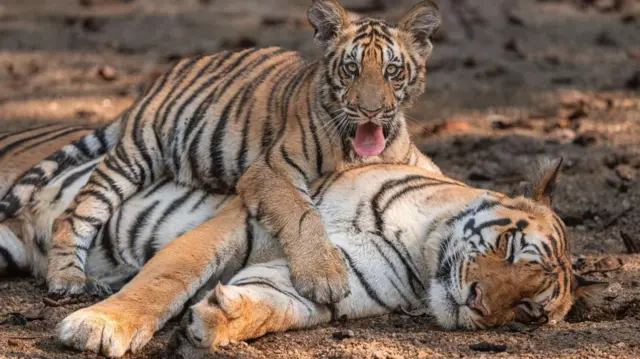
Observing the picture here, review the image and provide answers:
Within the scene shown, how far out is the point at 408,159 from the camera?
14.0ft

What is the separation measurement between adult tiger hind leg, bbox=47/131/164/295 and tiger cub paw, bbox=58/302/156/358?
67 centimetres

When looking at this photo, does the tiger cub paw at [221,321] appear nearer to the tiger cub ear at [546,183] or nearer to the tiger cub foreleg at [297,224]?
the tiger cub foreleg at [297,224]

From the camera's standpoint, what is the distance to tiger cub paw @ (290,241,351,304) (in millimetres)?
3586

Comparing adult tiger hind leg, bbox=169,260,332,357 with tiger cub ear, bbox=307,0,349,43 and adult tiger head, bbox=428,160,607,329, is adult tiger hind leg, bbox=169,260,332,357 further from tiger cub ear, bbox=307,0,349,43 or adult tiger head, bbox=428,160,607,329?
tiger cub ear, bbox=307,0,349,43

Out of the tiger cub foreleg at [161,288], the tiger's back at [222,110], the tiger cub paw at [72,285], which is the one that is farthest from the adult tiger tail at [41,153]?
the tiger cub foreleg at [161,288]

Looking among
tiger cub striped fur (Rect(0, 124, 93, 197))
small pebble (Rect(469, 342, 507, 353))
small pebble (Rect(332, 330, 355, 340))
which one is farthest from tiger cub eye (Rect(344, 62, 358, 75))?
tiger cub striped fur (Rect(0, 124, 93, 197))

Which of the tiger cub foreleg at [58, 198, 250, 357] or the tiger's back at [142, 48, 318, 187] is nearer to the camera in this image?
the tiger cub foreleg at [58, 198, 250, 357]

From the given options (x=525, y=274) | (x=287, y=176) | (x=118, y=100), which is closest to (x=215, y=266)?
(x=287, y=176)

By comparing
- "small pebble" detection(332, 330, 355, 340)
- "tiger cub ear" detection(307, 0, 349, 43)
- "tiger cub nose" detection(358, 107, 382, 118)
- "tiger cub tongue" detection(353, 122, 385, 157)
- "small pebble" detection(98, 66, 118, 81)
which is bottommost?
"small pebble" detection(98, 66, 118, 81)

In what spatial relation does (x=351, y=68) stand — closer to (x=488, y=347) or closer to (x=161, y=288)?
(x=161, y=288)

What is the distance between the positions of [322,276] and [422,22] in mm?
1241

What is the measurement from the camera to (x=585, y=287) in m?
3.68

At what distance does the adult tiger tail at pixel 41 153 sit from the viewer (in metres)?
4.52

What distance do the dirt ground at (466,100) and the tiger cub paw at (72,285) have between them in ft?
0.29
